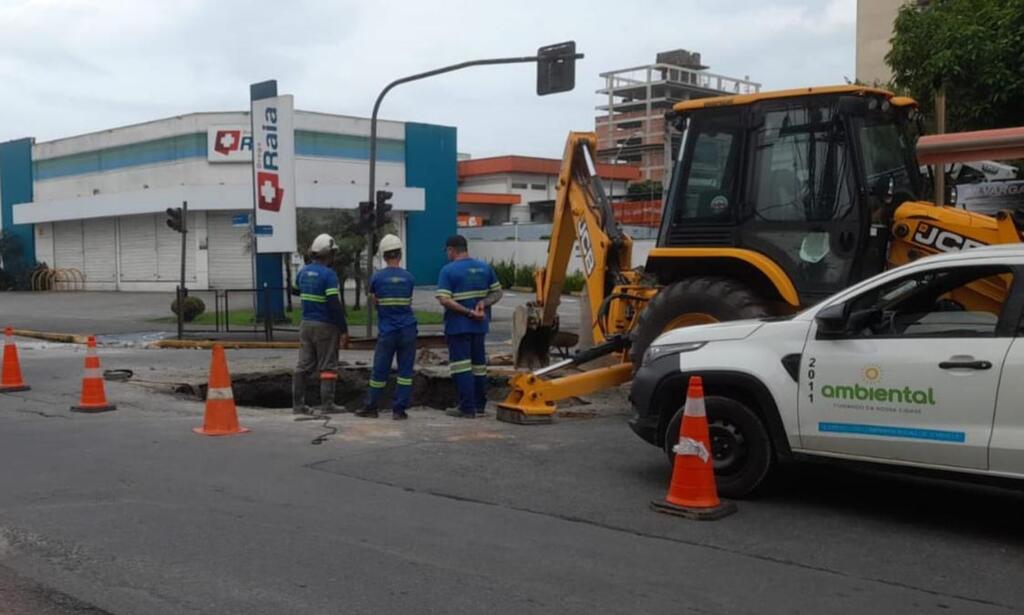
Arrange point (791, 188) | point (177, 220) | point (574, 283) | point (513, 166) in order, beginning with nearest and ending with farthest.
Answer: point (791, 188) < point (177, 220) < point (574, 283) < point (513, 166)

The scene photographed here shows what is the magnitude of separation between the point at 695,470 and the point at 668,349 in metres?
1.07

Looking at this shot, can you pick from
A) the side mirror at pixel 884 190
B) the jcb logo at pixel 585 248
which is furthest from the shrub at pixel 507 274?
the side mirror at pixel 884 190

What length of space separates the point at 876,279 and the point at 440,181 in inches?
1740

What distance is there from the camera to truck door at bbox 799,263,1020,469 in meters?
5.58

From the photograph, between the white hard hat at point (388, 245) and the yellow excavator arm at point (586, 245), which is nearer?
the white hard hat at point (388, 245)

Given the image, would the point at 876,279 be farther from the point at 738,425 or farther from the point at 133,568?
the point at 133,568

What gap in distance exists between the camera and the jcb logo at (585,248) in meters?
10.9

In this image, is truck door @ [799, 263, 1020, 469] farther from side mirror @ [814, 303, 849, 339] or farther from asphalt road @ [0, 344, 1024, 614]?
asphalt road @ [0, 344, 1024, 614]

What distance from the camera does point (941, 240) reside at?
311 inches

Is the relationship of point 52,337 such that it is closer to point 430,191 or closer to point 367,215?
point 367,215

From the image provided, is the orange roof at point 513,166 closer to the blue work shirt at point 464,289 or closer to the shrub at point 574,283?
the shrub at point 574,283

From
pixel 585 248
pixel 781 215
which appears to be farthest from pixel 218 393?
pixel 781 215

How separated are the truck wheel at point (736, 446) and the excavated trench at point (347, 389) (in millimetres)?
5824

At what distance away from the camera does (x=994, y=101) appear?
46.5 ft
